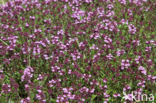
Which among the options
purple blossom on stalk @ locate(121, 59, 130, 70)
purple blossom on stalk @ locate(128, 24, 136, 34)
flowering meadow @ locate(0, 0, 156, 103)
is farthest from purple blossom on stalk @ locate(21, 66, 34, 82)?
purple blossom on stalk @ locate(128, 24, 136, 34)

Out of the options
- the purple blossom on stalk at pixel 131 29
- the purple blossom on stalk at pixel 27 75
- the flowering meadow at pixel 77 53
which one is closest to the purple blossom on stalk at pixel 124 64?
the flowering meadow at pixel 77 53

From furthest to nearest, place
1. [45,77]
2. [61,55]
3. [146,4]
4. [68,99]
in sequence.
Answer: [146,4] → [61,55] → [45,77] → [68,99]

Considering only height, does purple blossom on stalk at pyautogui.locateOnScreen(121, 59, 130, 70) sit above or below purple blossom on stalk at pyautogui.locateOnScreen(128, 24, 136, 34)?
below

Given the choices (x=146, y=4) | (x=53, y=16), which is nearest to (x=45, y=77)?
(x=53, y=16)

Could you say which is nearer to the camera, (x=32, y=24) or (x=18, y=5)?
(x=32, y=24)

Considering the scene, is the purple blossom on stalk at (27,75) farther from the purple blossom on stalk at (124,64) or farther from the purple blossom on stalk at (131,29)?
the purple blossom on stalk at (131,29)

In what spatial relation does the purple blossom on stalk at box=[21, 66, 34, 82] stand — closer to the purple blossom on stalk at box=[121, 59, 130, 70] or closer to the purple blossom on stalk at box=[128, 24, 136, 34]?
the purple blossom on stalk at box=[121, 59, 130, 70]

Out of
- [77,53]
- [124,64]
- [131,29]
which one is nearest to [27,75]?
[77,53]

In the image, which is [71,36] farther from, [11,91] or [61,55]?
[11,91]

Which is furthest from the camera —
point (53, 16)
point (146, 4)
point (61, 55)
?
point (146, 4)
